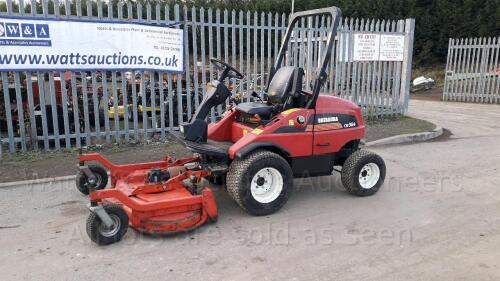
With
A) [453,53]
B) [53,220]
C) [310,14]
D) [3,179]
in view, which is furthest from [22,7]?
[453,53]

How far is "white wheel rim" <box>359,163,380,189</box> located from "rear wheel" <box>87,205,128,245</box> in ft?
9.68

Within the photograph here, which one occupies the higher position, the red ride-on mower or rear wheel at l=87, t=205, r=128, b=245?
the red ride-on mower

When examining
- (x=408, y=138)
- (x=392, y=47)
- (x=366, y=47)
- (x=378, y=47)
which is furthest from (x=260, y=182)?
(x=392, y=47)

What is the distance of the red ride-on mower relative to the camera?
4.03m

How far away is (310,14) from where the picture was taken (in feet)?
18.1

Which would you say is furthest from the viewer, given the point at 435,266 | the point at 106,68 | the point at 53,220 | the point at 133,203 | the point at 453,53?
the point at 453,53

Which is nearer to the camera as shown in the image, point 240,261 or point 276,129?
point 240,261

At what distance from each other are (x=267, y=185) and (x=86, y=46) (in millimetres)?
4262

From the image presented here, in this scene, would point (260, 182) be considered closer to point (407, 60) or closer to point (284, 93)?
point (284, 93)

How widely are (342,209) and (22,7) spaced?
561cm

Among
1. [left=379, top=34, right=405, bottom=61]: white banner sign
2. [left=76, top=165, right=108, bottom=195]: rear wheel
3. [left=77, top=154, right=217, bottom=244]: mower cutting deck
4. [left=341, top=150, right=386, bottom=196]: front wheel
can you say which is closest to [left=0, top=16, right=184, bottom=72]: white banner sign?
[left=76, top=165, right=108, bottom=195]: rear wheel

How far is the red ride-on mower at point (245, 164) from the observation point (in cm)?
403

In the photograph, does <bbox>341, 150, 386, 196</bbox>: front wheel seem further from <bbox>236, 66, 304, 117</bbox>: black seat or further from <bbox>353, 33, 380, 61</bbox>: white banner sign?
<bbox>353, 33, 380, 61</bbox>: white banner sign

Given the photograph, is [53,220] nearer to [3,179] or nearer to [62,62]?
[3,179]
